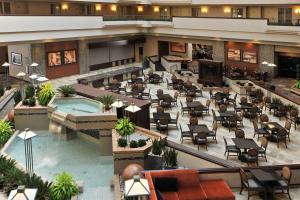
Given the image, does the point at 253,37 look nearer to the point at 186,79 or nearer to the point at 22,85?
the point at 186,79

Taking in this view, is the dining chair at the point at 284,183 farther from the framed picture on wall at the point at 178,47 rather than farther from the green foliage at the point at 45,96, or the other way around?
the framed picture on wall at the point at 178,47

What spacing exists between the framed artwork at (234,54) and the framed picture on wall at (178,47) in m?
7.50

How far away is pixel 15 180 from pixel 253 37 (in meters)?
25.5

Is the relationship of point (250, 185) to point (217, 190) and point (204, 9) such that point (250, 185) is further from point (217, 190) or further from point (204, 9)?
point (204, 9)

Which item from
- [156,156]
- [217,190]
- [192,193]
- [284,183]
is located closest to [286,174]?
[284,183]

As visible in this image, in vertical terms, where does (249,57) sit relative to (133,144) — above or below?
above

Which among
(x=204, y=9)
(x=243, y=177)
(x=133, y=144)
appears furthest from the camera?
(x=204, y=9)

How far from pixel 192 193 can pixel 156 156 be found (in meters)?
2.62

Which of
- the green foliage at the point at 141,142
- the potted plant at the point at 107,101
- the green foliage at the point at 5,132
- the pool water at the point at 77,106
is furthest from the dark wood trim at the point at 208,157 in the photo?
the green foliage at the point at 5,132

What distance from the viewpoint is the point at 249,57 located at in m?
36.7

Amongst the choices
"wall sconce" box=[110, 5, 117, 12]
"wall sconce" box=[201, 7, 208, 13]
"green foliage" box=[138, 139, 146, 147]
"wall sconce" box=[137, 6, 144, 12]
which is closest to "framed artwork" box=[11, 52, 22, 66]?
"wall sconce" box=[110, 5, 117, 12]

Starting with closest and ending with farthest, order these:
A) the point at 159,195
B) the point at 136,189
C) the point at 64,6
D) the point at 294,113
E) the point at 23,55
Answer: the point at 136,189 → the point at 159,195 → the point at 294,113 → the point at 23,55 → the point at 64,6

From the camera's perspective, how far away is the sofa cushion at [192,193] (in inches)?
498

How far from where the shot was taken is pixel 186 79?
116 ft
